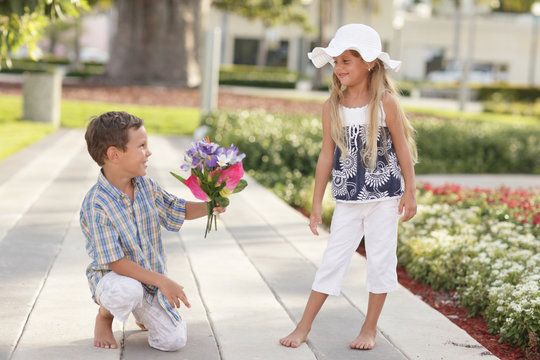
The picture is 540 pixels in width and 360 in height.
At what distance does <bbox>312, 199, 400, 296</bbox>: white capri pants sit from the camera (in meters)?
3.61

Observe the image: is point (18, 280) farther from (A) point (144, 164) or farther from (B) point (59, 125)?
(B) point (59, 125)

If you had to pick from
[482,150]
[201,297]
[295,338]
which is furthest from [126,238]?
[482,150]

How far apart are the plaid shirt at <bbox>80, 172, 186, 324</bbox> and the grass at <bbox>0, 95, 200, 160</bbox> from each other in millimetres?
6961

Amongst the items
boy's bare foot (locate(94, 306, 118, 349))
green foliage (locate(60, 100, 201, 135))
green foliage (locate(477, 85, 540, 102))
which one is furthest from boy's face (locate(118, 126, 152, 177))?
green foliage (locate(477, 85, 540, 102))

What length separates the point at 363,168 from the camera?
11.8ft

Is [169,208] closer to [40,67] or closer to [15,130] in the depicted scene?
[15,130]

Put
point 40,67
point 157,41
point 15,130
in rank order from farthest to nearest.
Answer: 1. point 40,67
2. point 157,41
3. point 15,130

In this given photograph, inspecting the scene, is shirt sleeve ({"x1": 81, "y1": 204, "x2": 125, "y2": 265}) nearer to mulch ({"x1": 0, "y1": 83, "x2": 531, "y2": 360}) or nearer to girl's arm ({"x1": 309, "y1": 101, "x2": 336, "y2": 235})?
girl's arm ({"x1": 309, "y1": 101, "x2": 336, "y2": 235})

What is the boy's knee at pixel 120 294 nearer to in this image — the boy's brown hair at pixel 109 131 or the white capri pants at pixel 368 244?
the boy's brown hair at pixel 109 131

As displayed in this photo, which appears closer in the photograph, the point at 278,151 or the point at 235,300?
the point at 235,300

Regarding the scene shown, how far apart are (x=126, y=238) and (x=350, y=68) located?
4.09ft

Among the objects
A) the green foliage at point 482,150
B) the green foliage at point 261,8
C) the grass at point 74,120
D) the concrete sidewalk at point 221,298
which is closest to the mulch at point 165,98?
the grass at point 74,120

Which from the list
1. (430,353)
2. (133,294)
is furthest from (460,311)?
(133,294)

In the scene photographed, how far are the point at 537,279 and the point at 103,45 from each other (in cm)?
7343
